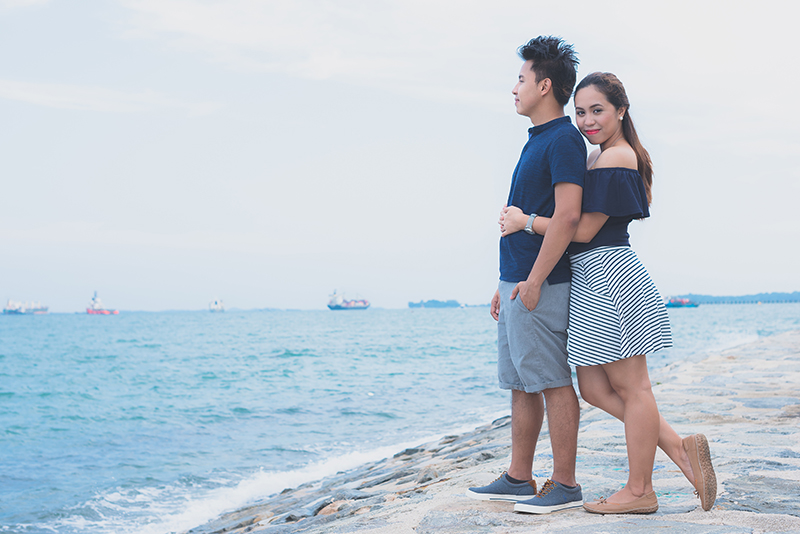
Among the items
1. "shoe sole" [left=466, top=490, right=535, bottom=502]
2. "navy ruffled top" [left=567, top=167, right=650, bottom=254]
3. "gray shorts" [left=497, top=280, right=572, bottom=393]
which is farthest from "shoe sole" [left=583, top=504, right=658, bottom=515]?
"navy ruffled top" [left=567, top=167, right=650, bottom=254]

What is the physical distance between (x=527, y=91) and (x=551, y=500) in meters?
1.67

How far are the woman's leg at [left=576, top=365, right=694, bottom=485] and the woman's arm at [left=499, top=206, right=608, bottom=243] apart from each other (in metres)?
0.53

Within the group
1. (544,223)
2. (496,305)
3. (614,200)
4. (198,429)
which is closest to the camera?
(614,200)

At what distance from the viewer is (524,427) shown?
8.72 feet

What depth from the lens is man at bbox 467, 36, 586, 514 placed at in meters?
2.37

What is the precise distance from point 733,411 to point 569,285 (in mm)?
3252

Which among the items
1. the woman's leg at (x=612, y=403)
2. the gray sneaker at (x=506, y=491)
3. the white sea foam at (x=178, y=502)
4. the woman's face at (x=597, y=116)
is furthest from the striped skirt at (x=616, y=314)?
the white sea foam at (x=178, y=502)

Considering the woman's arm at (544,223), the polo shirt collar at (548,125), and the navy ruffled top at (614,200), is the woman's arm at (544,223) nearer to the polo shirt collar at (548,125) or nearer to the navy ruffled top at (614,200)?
the navy ruffled top at (614,200)

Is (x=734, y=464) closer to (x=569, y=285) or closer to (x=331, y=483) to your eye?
(x=569, y=285)

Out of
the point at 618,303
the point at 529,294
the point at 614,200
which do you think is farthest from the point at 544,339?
the point at 614,200

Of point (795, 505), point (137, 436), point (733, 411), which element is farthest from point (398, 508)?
point (137, 436)

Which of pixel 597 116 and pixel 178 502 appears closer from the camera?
pixel 597 116

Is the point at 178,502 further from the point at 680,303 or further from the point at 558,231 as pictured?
the point at 680,303

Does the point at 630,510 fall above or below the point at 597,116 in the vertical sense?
below
